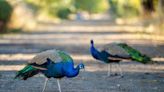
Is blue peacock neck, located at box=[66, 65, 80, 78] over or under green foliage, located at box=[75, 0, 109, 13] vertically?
over

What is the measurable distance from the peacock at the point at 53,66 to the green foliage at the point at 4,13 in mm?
33836

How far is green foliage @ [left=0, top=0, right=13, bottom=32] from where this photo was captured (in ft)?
A: 159

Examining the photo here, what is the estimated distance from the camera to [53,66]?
14203 millimetres

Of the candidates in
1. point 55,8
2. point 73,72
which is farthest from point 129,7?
point 73,72

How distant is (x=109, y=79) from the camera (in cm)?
1803

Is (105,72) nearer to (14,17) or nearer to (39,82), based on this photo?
(39,82)

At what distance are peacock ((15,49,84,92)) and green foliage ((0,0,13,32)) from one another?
33836mm

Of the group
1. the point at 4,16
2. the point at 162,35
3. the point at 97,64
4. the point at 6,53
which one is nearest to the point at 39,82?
the point at 97,64

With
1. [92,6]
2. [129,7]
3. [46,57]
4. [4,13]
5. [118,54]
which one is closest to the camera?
[46,57]

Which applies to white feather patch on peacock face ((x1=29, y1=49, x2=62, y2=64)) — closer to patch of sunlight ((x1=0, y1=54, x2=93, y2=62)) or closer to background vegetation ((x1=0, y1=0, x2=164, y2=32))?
patch of sunlight ((x1=0, y1=54, x2=93, y2=62))

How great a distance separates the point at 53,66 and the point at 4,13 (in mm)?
34680

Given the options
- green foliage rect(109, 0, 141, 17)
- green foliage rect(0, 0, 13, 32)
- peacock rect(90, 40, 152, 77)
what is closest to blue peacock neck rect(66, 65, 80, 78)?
peacock rect(90, 40, 152, 77)

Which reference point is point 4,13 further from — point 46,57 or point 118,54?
point 46,57

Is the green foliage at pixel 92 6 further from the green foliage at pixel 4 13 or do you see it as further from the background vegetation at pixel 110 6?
the green foliage at pixel 4 13
